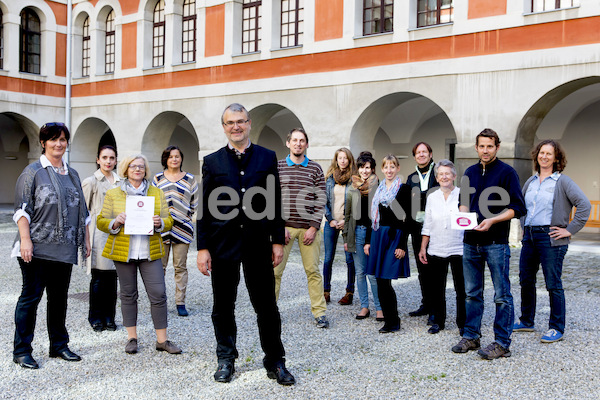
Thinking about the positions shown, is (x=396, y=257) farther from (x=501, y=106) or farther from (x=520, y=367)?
(x=501, y=106)

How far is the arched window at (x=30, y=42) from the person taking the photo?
20656mm

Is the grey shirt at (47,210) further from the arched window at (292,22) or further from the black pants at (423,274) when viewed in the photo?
the arched window at (292,22)

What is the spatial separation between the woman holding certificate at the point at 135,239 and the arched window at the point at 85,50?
17.8 metres

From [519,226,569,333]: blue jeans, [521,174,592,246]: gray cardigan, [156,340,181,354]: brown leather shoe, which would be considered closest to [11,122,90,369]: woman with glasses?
[156,340,181,354]: brown leather shoe

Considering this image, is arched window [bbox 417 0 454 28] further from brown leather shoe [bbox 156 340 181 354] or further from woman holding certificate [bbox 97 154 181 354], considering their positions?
brown leather shoe [bbox 156 340 181 354]

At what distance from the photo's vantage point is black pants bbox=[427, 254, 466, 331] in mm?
5664

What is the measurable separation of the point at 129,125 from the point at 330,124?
→ 25.2 feet

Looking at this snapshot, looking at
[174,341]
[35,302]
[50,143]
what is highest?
[50,143]

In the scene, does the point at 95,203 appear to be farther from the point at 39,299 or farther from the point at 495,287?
the point at 495,287

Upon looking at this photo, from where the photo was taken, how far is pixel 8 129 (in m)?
25.6

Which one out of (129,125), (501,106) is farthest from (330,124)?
(129,125)

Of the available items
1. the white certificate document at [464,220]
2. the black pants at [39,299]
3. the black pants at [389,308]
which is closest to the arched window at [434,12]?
the black pants at [389,308]

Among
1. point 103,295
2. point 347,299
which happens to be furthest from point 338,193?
point 103,295

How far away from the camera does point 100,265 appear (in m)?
5.67
